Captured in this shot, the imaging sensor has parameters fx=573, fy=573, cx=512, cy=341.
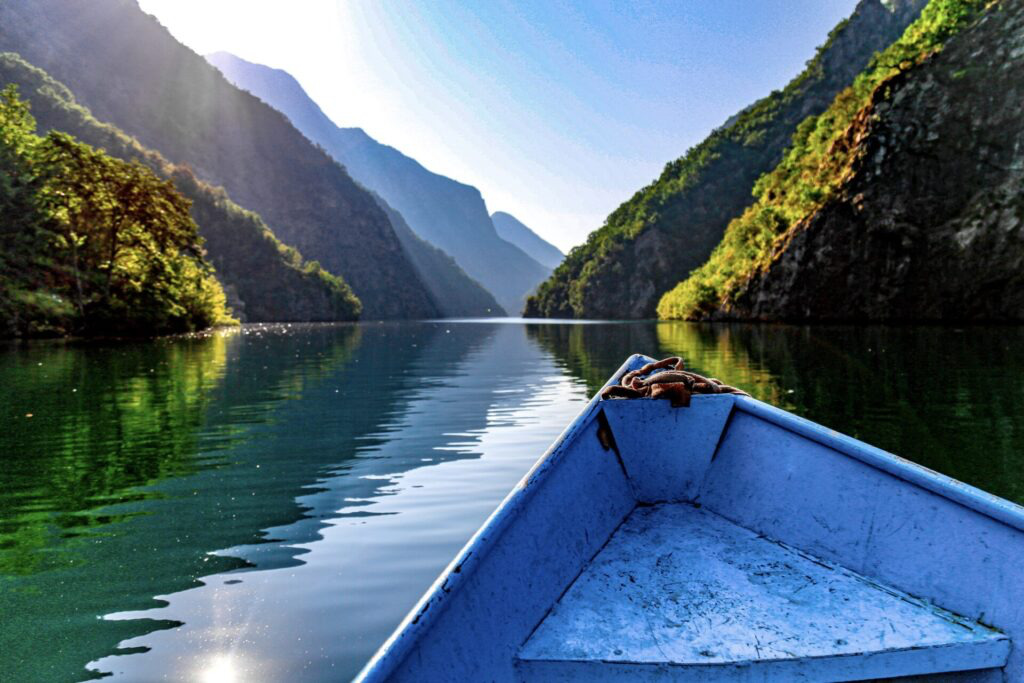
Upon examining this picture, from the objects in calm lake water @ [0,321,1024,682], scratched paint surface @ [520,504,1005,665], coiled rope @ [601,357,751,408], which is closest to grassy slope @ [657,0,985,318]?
calm lake water @ [0,321,1024,682]

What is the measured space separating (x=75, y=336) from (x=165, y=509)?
42.7 metres

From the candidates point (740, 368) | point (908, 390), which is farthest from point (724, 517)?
point (740, 368)

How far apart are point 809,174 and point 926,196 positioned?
1600 cm

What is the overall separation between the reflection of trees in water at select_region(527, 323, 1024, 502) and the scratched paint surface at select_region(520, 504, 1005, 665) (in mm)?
4166

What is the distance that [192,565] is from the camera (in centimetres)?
474

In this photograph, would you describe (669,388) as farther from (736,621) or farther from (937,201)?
(937,201)

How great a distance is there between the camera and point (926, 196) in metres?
49.4

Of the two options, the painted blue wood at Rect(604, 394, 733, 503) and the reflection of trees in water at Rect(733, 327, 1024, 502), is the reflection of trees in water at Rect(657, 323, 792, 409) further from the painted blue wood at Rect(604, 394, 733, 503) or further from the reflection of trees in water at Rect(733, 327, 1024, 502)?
the painted blue wood at Rect(604, 394, 733, 503)

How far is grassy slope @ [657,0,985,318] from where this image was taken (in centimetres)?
5278

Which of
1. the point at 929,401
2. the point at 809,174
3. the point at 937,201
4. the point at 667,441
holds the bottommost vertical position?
the point at 929,401

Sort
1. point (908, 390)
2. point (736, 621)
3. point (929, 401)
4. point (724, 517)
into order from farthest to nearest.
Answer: point (908, 390), point (929, 401), point (724, 517), point (736, 621)

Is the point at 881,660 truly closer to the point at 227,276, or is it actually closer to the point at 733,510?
the point at 733,510

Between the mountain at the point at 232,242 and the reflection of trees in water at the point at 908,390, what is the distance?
9703 cm

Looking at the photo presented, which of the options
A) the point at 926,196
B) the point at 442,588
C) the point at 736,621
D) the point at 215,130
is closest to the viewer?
the point at 442,588
